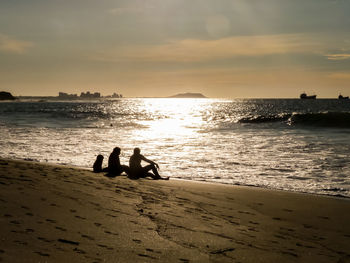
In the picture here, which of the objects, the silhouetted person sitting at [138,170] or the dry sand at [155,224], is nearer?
the dry sand at [155,224]

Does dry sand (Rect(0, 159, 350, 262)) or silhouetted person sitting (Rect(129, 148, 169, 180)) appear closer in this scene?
dry sand (Rect(0, 159, 350, 262))

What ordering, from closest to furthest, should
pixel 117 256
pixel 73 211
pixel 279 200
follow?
1. pixel 117 256
2. pixel 73 211
3. pixel 279 200

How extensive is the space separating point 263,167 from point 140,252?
1122 cm

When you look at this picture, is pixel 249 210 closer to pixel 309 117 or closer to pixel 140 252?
pixel 140 252

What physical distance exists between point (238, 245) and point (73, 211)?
9.85 feet

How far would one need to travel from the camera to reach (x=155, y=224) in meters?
6.39

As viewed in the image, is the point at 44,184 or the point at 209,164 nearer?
the point at 44,184

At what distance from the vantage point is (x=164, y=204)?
803 centimetres

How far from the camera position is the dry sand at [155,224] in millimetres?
5016

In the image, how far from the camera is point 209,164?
53.5 feet

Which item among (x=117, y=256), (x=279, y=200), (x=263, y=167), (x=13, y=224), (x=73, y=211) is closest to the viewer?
(x=117, y=256)

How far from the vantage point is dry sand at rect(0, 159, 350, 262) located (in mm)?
5016

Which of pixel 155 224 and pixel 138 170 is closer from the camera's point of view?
pixel 155 224

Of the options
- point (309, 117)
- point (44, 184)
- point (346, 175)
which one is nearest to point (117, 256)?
point (44, 184)
